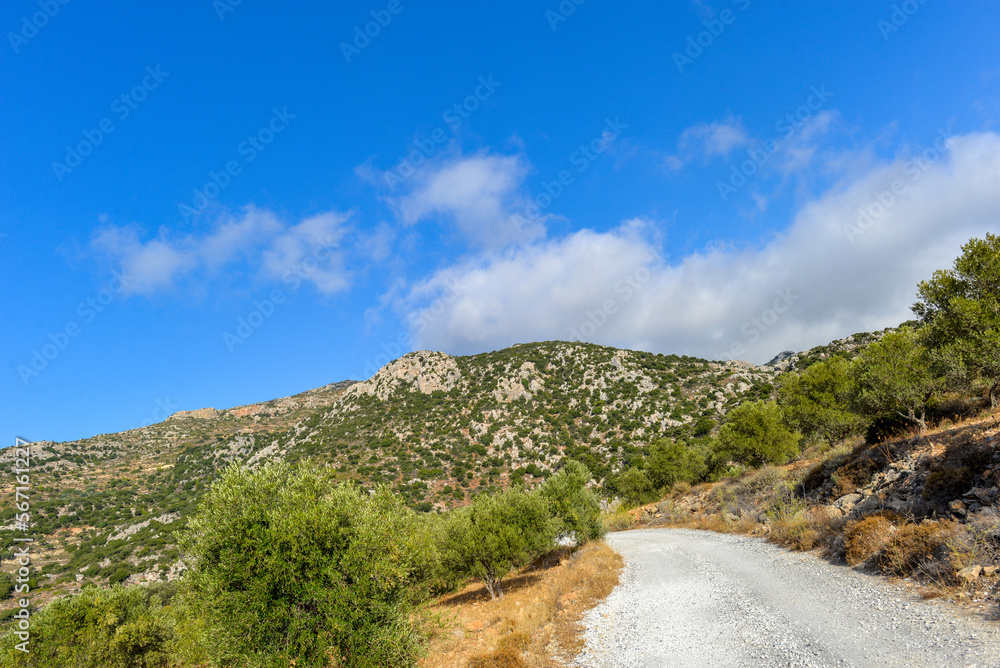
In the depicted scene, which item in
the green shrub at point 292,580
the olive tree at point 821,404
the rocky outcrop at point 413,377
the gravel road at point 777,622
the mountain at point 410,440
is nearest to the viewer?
the gravel road at point 777,622

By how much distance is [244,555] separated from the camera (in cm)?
941

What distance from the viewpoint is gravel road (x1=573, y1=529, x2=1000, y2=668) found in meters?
8.27

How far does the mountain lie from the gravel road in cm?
4020

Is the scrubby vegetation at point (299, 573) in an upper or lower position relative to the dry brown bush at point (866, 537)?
upper

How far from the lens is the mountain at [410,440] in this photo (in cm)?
5853

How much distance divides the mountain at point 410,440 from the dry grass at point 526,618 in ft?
96.9

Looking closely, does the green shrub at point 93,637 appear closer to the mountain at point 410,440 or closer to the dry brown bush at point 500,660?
the dry brown bush at point 500,660

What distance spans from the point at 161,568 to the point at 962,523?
71.2 m

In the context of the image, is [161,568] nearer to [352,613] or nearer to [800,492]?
[352,613]

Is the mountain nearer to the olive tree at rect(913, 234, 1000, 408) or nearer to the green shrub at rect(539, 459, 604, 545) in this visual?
the green shrub at rect(539, 459, 604, 545)

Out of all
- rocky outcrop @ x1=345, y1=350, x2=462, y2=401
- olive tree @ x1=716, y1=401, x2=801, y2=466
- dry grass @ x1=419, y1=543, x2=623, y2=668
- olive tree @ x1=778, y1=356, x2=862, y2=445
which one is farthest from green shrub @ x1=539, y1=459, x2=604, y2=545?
rocky outcrop @ x1=345, y1=350, x2=462, y2=401

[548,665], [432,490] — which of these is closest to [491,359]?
[432,490]

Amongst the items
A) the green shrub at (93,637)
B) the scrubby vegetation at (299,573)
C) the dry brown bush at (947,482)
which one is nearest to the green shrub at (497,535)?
the scrubby vegetation at (299,573)

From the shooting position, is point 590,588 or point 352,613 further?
point 590,588
